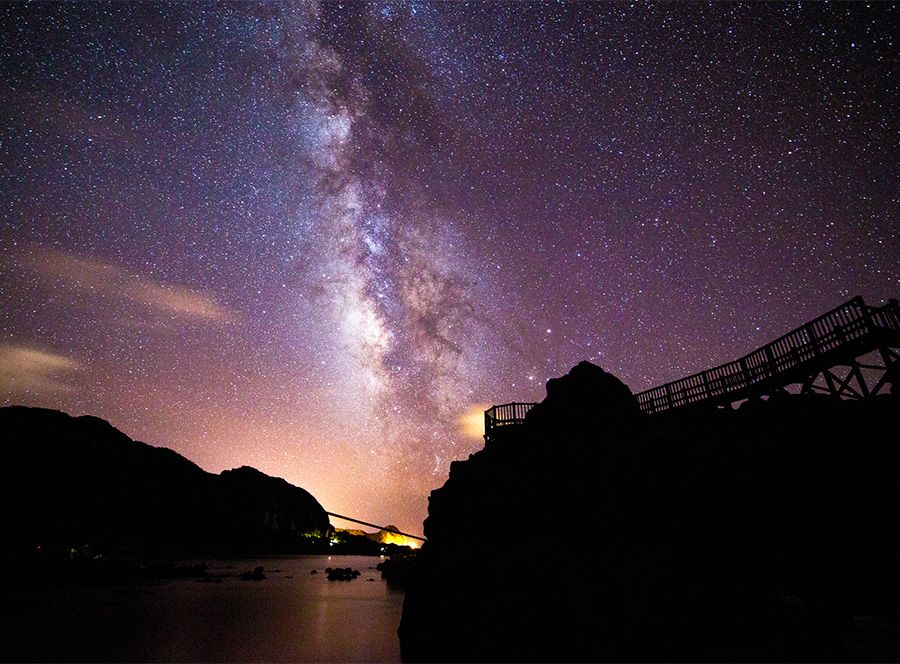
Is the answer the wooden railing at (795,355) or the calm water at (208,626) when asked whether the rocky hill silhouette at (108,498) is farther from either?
the wooden railing at (795,355)

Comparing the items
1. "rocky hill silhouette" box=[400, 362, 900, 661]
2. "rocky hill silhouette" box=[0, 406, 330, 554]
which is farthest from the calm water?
"rocky hill silhouette" box=[0, 406, 330, 554]

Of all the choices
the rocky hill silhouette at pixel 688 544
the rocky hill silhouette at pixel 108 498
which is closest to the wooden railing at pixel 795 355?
the rocky hill silhouette at pixel 688 544

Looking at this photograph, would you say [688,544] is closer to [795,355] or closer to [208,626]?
[795,355]

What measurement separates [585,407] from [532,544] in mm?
5584

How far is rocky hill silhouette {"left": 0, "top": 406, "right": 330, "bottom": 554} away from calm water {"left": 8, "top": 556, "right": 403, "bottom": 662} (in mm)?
33734

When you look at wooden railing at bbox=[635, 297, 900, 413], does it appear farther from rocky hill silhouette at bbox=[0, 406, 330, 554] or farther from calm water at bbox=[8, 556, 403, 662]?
rocky hill silhouette at bbox=[0, 406, 330, 554]

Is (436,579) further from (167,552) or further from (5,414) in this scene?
(5,414)

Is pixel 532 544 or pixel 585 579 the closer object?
pixel 585 579

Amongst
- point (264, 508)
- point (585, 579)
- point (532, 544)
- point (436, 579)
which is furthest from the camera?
point (264, 508)

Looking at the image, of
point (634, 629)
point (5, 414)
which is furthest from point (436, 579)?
point (5, 414)

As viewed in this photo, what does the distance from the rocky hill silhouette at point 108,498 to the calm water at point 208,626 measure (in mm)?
33734

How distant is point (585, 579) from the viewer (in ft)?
40.1

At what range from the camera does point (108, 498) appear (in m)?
126

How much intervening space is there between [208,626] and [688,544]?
31.7 meters
